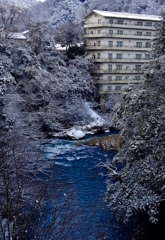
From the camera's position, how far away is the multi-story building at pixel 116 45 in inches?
1180

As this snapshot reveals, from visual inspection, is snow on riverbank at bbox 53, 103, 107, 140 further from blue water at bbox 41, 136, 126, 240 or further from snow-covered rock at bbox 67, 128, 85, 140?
blue water at bbox 41, 136, 126, 240

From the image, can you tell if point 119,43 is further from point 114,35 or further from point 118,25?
point 118,25

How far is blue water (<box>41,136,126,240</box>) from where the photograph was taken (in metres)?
Answer: 9.52

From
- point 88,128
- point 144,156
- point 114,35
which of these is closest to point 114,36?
point 114,35

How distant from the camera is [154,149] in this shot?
10164mm

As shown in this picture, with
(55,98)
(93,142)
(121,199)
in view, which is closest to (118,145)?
(93,142)

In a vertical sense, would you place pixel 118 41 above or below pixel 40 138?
above

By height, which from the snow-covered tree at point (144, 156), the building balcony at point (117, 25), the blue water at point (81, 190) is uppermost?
the building balcony at point (117, 25)

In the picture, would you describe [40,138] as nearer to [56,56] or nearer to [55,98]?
[55,98]

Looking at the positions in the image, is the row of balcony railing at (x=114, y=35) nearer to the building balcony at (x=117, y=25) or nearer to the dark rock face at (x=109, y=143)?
the building balcony at (x=117, y=25)

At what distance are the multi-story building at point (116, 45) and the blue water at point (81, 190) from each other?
36.0ft

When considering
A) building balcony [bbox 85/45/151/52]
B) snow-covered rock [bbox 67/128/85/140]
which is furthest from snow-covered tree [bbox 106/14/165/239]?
building balcony [bbox 85/45/151/52]

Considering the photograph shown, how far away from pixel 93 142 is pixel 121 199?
1124 cm

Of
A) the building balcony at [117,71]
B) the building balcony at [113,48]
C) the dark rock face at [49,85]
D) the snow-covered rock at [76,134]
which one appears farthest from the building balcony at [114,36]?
the snow-covered rock at [76,134]
